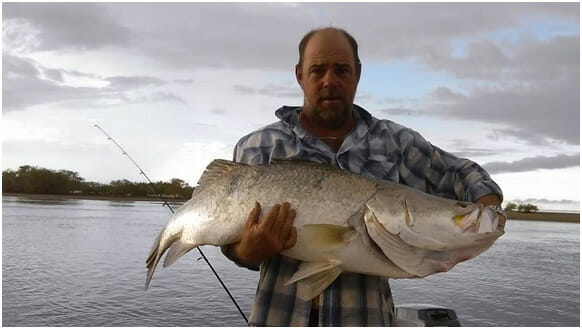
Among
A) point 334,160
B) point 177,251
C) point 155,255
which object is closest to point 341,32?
point 334,160

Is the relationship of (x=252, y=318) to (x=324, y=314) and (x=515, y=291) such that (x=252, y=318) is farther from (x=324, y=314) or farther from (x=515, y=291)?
(x=515, y=291)

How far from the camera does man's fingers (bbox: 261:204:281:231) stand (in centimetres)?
258

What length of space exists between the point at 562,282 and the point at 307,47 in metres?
16.1

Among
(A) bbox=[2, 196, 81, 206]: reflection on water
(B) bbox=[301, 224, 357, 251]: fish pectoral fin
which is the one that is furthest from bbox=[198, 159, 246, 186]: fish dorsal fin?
(A) bbox=[2, 196, 81, 206]: reflection on water

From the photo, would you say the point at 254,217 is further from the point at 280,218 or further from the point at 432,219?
the point at 432,219

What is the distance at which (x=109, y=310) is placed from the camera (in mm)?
11320

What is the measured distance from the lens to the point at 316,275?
8.68ft

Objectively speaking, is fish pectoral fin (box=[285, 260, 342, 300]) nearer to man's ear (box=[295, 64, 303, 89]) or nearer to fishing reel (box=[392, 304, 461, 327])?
man's ear (box=[295, 64, 303, 89])

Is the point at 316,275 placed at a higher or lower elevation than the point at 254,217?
lower

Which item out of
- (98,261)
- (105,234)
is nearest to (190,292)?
(98,261)

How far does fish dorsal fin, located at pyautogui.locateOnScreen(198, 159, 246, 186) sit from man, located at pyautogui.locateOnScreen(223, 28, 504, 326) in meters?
0.11

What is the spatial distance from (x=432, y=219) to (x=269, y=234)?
767 mm

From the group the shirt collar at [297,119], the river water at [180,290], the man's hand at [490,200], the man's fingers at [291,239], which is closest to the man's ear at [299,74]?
the shirt collar at [297,119]

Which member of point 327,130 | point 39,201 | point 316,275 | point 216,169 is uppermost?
point 327,130
